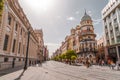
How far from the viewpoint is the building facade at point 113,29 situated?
32.0m

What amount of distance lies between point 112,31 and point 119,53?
7517mm

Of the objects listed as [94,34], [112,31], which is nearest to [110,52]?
[112,31]

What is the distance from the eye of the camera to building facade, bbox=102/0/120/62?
3198 centimetres

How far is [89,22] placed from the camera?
60.9 metres

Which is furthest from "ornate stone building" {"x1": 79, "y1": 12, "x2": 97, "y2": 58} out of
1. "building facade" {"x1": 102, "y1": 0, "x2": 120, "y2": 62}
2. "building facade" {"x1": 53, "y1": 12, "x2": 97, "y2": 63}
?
"building facade" {"x1": 102, "y1": 0, "x2": 120, "y2": 62}

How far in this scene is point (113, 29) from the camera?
111 feet

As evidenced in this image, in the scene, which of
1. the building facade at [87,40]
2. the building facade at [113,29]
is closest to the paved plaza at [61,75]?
the building facade at [113,29]

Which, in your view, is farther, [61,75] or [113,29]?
[113,29]

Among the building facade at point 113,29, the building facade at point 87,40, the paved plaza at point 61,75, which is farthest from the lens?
the building facade at point 87,40

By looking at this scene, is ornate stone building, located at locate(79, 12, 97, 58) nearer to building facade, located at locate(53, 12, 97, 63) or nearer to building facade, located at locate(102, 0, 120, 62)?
building facade, located at locate(53, 12, 97, 63)

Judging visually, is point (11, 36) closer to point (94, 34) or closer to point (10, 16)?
point (10, 16)

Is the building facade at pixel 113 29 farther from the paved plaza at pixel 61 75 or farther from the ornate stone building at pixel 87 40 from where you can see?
the ornate stone building at pixel 87 40

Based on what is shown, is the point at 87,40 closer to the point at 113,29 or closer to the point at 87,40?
the point at 87,40

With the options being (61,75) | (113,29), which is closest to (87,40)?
(113,29)
